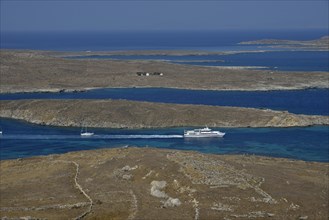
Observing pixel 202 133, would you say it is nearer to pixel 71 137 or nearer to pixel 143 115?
pixel 143 115

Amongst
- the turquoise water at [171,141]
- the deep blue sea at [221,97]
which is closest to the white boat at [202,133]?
the turquoise water at [171,141]

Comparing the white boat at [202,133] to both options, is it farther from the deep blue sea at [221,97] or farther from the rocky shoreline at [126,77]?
the rocky shoreline at [126,77]

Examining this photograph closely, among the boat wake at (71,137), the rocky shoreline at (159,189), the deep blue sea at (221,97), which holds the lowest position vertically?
the deep blue sea at (221,97)

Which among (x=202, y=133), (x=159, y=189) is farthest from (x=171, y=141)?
(x=159, y=189)

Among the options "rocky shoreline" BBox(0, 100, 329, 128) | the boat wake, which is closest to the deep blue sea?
"rocky shoreline" BBox(0, 100, 329, 128)

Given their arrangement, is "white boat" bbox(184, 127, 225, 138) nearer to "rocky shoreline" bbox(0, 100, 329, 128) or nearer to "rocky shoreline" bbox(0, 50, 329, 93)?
"rocky shoreline" bbox(0, 100, 329, 128)

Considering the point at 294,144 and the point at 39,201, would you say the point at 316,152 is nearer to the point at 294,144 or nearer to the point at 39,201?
the point at 294,144
